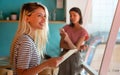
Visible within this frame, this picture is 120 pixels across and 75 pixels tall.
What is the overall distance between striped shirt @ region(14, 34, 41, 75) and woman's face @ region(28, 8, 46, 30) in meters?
0.10

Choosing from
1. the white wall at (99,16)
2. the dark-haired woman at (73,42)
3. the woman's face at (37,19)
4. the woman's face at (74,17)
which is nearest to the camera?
the woman's face at (37,19)

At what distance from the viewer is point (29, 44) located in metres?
1.36

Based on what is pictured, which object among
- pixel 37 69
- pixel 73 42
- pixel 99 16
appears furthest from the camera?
pixel 99 16

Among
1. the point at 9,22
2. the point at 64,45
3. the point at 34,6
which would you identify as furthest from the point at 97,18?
the point at 34,6

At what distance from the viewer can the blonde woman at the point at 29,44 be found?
1328mm

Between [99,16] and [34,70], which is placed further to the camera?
[99,16]

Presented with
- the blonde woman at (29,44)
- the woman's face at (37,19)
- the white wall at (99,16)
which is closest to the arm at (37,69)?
the blonde woman at (29,44)

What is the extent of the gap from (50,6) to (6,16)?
81cm

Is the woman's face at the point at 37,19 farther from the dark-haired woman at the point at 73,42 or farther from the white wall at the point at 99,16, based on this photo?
the white wall at the point at 99,16

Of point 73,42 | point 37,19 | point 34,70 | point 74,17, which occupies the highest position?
point 37,19

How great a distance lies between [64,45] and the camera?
272 centimetres

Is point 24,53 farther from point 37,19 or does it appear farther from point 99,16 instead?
point 99,16

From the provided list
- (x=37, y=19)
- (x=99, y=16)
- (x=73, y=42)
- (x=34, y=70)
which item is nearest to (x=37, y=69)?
(x=34, y=70)

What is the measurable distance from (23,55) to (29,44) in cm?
8
